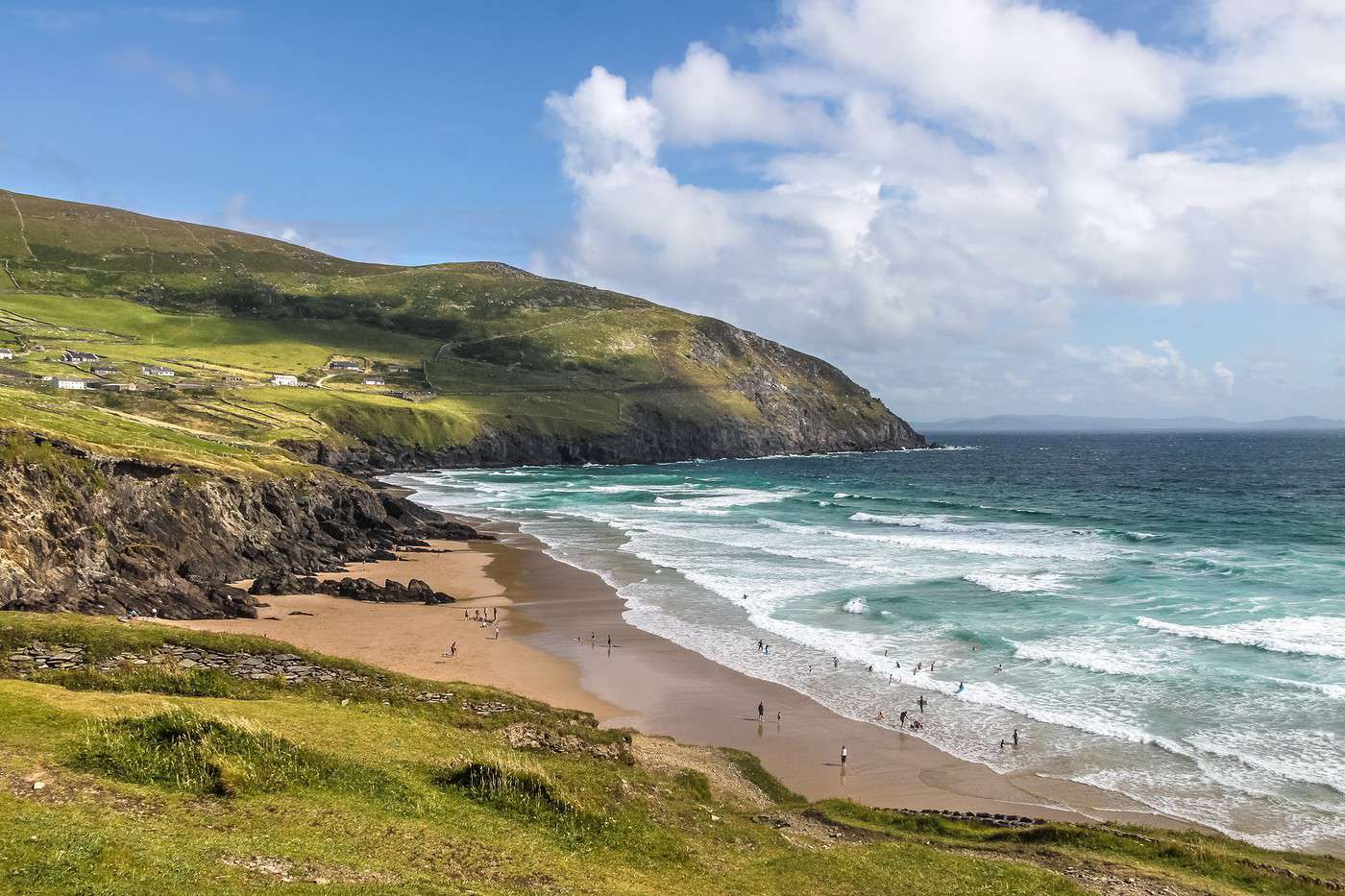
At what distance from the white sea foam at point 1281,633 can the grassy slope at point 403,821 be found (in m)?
23.7

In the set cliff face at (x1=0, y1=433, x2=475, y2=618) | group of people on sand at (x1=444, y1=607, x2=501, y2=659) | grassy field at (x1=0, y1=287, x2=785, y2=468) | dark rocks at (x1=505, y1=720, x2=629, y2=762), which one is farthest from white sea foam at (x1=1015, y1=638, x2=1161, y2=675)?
grassy field at (x1=0, y1=287, x2=785, y2=468)

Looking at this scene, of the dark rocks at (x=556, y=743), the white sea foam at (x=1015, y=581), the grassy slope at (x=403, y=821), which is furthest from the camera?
the white sea foam at (x=1015, y=581)

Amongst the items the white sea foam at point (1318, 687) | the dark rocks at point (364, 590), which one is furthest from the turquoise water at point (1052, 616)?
the dark rocks at point (364, 590)

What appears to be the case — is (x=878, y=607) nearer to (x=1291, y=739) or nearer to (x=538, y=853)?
(x=1291, y=739)

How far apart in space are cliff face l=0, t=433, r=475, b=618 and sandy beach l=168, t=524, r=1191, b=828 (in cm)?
377

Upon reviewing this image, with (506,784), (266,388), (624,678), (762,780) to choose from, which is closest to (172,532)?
(624,678)

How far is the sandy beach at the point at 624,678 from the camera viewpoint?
91.1 ft

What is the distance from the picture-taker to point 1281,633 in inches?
1713

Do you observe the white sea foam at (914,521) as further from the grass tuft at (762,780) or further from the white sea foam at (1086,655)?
the grass tuft at (762,780)

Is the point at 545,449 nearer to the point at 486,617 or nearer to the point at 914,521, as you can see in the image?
the point at 914,521

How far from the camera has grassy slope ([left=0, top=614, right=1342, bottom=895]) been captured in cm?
1443

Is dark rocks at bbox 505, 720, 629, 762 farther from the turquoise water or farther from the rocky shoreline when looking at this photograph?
the rocky shoreline

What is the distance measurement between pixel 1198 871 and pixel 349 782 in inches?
791

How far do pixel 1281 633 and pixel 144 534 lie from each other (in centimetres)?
6405
